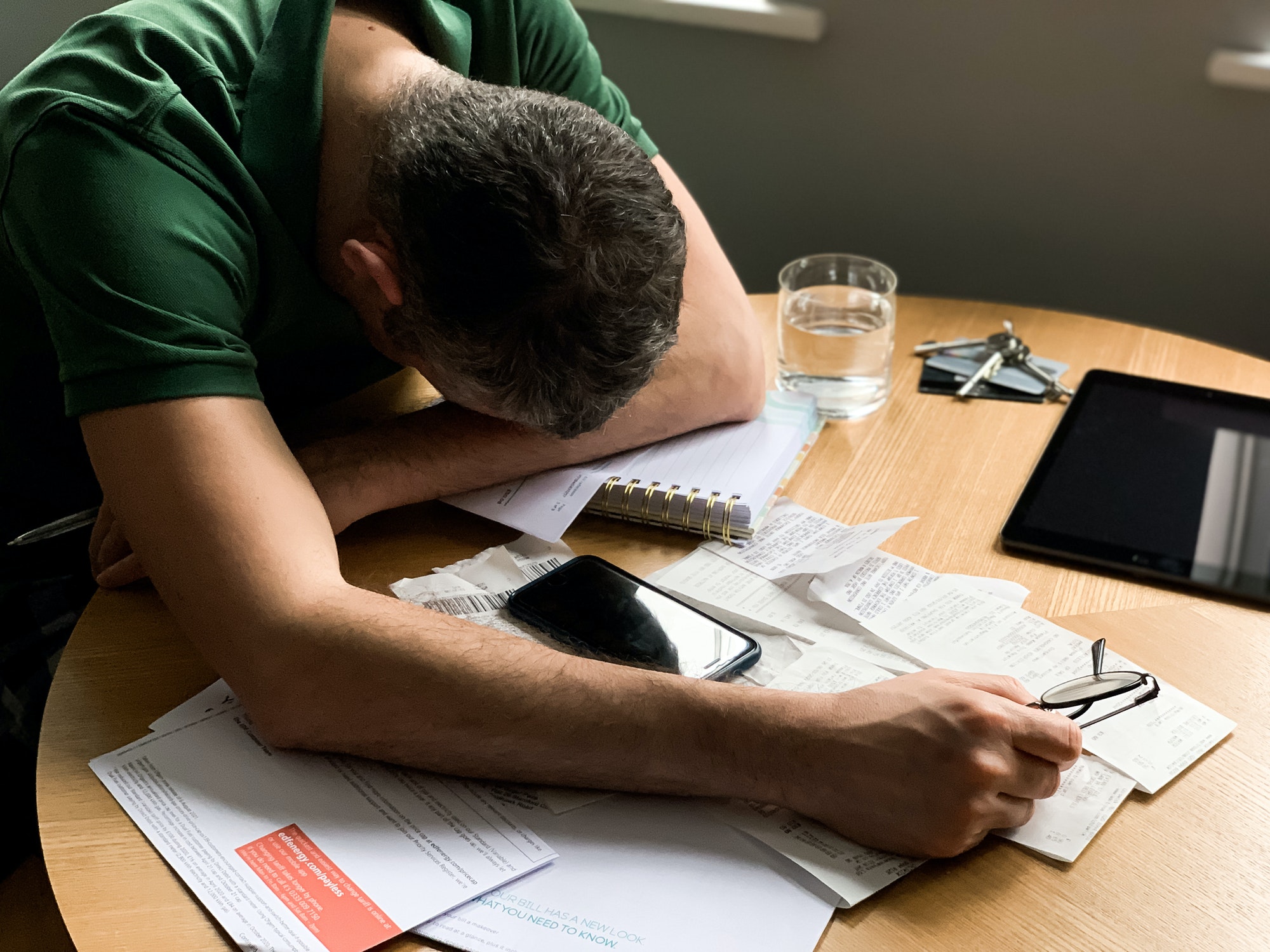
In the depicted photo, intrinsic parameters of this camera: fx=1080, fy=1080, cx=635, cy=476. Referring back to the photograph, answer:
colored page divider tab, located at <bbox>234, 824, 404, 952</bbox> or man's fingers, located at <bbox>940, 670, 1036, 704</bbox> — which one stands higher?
man's fingers, located at <bbox>940, 670, 1036, 704</bbox>

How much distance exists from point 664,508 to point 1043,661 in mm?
370

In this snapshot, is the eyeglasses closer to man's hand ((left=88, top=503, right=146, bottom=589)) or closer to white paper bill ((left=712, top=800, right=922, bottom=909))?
white paper bill ((left=712, top=800, right=922, bottom=909))

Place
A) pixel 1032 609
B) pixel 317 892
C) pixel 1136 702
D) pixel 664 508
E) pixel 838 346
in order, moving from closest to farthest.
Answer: pixel 317 892
pixel 1136 702
pixel 1032 609
pixel 664 508
pixel 838 346

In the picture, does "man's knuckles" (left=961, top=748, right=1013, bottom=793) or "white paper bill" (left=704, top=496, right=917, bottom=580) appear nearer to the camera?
"man's knuckles" (left=961, top=748, right=1013, bottom=793)

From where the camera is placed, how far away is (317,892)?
696 mm

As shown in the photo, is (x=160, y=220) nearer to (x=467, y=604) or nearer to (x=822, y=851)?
(x=467, y=604)

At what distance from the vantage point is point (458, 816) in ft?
2.49

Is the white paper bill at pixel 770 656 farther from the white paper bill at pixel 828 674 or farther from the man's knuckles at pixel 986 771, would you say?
the man's knuckles at pixel 986 771

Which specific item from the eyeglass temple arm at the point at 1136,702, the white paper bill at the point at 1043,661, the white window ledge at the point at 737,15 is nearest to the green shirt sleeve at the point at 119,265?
the white paper bill at the point at 1043,661

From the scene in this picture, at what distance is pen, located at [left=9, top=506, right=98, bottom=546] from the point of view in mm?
1066

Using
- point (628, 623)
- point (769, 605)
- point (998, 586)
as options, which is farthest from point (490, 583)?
point (998, 586)

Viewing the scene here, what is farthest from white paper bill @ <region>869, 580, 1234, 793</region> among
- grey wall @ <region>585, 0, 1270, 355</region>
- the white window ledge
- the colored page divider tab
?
the white window ledge

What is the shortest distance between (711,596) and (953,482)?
12.7 inches

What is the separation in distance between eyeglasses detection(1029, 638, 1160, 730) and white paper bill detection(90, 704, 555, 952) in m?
0.38
